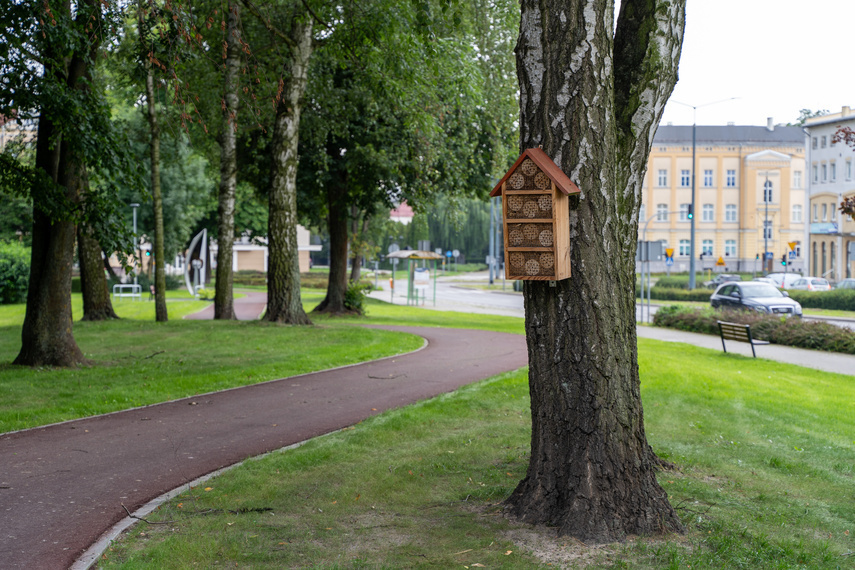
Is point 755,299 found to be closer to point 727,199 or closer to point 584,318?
point 584,318

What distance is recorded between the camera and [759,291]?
27891 millimetres

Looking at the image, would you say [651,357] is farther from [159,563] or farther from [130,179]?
[159,563]

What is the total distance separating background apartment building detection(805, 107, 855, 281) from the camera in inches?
2633

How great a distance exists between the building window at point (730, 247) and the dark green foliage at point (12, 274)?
63662mm

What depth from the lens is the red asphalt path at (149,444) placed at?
5.37 metres

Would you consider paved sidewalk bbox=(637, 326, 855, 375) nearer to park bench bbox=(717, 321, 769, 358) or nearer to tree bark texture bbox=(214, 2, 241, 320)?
park bench bbox=(717, 321, 769, 358)

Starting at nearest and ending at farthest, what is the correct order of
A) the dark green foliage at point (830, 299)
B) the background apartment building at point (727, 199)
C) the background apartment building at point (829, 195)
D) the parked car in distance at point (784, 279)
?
the dark green foliage at point (830, 299) → the parked car in distance at point (784, 279) → the background apartment building at point (829, 195) → the background apartment building at point (727, 199)

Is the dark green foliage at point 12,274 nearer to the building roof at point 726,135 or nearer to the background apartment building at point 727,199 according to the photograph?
the background apartment building at point 727,199

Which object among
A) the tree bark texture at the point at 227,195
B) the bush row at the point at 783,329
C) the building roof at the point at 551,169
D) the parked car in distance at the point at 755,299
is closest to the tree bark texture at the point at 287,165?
the tree bark texture at the point at 227,195

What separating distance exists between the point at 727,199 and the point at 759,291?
56.0 meters

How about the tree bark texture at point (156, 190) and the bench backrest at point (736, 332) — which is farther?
the tree bark texture at point (156, 190)

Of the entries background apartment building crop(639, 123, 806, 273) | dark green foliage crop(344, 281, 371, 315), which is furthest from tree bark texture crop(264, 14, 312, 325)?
background apartment building crop(639, 123, 806, 273)

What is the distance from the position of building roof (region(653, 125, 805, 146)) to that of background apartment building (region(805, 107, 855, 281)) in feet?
31.5

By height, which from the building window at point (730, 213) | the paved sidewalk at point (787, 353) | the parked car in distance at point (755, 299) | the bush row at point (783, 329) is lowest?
the paved sidewalk at point (787, 353)
